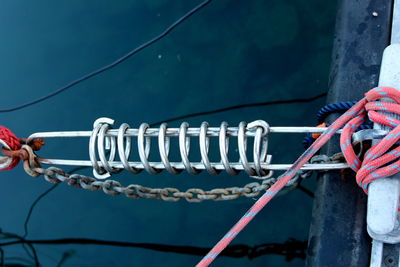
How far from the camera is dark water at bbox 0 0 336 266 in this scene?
2104 millimetres

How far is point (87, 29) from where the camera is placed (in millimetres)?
2543

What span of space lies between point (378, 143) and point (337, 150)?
0.73 feet

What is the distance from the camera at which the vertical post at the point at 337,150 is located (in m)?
1.30

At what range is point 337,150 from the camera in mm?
1389

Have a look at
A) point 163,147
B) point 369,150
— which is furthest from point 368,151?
A: point 163,147

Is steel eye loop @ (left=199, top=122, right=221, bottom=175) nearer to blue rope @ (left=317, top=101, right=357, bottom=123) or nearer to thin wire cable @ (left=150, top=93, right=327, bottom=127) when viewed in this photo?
blue rope @ (left=317, top=101, right=357, bottom=123)

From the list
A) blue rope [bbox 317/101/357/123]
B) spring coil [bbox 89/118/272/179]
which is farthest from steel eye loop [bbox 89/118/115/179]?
blue rope [bbox 317/101/357/123]

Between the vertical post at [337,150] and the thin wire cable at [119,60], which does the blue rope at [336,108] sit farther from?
the thin wire cable at [119,60]

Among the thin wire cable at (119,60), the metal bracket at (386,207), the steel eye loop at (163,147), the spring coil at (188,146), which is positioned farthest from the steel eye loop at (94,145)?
the thin wire cable at (119,60)

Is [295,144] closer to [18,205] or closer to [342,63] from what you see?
[342,63]

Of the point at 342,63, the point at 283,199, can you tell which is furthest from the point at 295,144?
the point at 342,63

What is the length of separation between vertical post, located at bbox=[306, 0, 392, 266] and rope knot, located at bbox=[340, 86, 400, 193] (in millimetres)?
134

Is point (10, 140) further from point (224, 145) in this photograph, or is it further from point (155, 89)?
point (155, 89)

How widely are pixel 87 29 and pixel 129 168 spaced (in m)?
1.40
